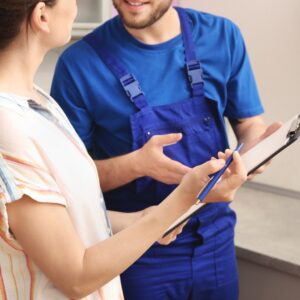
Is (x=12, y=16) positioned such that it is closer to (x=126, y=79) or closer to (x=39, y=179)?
(x=39, y=179)

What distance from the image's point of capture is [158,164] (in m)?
1.11

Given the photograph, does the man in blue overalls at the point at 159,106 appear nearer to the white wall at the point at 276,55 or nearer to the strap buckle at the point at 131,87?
the strap buckle at the point at 131,87

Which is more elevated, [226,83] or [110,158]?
[226,83]

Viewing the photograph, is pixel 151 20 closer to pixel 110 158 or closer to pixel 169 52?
pixel 169 52

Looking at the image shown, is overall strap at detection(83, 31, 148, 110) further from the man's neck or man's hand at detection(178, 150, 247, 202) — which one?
man's hand at detection(178, 150, 247, 202)

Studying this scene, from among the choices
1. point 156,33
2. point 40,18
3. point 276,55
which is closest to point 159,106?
point 156,33

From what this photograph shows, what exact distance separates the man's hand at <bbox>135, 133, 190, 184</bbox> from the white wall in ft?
2.93

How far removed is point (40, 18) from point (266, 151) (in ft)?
1.49

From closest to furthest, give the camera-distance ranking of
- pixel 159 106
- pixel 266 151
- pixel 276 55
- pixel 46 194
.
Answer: pixel 46 194
pixel 266 151
pixel 159 106
pixel 276 55

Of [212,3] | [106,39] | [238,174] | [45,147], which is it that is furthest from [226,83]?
[212,3]

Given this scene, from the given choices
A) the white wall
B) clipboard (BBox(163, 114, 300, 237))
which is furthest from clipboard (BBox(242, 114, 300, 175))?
the white wall

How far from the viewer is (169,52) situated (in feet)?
4.08

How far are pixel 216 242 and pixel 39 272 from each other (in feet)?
1.92

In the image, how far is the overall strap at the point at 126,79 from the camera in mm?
1188
